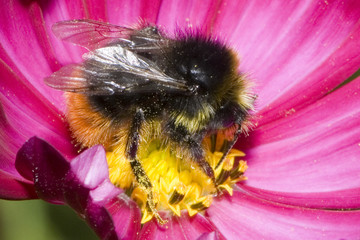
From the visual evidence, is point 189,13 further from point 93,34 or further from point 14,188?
point 14,188

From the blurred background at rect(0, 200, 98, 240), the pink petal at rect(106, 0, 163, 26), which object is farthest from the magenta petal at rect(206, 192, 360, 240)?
the pink petal at rect(106, 0, 163, 26)

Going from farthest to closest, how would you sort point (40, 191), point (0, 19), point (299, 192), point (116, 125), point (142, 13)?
point (142, 13) → point (299, 192) → point (0, 19) → point (116, 125) → point (40, 191)

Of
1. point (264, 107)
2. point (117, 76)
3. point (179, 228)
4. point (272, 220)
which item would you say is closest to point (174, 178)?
point (179, 228)

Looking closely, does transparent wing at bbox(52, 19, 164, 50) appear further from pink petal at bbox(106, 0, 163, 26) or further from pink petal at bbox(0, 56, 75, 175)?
pink petal at bbox(106, 0, 163, 26)

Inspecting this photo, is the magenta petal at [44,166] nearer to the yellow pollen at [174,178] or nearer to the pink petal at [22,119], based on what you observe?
the pink petal at [22,119]

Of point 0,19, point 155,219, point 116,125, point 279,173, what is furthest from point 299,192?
point 0,19

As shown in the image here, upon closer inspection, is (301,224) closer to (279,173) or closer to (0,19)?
(279,173)
